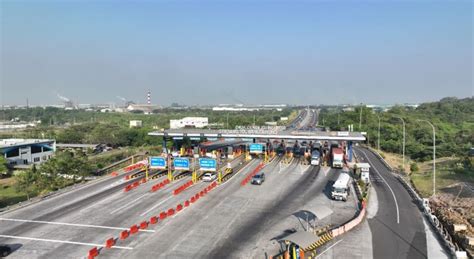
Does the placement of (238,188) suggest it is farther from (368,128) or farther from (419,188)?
(368,128)

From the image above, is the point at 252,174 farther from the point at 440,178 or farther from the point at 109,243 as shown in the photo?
the point at 109,243

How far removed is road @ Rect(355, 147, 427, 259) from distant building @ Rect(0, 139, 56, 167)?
212ft

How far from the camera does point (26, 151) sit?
242 ft

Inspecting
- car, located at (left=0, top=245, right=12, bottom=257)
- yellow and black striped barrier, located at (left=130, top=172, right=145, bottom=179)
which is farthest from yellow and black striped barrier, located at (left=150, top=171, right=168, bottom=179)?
car, located at (left=0, top=245, right=12, bottom=257)

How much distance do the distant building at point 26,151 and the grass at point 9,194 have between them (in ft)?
42.3

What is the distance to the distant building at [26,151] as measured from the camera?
227 ft

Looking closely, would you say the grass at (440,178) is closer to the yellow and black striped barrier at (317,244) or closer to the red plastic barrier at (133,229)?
the yellow and black striped barrier at (317,244)

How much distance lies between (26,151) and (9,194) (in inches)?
1087

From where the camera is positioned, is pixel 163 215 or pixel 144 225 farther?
pixel 163 215

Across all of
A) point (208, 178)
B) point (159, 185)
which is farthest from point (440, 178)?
point (159, 185)

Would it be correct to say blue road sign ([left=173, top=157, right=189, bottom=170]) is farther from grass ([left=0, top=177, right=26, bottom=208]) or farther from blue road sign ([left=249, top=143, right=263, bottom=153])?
grass ([left=0, top=177, right=26, bottom=208])

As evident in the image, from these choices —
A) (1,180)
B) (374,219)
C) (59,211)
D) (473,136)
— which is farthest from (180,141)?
(473,136)

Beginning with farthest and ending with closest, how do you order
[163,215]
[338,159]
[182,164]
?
[338,159] < [182,164] < [163,215]

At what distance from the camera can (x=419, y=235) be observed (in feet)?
92.7
